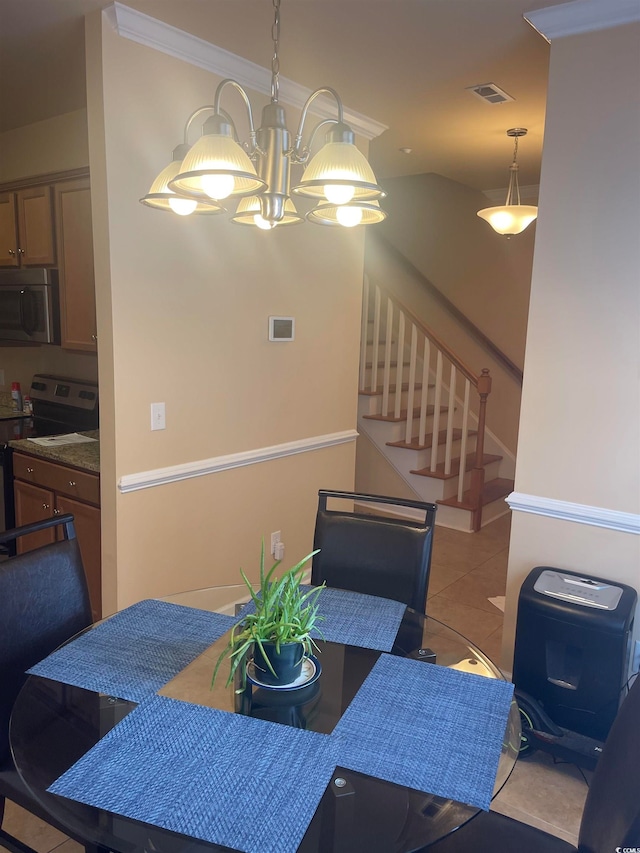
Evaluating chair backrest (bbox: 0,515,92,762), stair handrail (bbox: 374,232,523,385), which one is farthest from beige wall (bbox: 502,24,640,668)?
stair handrail (bbox: 374,232,523,385)

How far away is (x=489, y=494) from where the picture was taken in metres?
5.20

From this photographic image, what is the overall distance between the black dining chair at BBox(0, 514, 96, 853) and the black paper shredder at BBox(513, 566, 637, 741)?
1.54 m

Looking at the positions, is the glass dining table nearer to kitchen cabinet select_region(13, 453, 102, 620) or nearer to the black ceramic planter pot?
the black ceramic planter pot

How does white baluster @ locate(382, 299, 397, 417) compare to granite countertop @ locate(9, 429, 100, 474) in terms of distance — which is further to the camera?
white baluster @ locate(382, 299, 397, 417)

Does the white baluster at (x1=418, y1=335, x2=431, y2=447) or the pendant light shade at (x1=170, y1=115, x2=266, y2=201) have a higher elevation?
the pendant light shade at (x1=170, y1=115, x2=266, y2=201)

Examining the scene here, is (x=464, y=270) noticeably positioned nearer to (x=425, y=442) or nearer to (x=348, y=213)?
(x=425, y=442)

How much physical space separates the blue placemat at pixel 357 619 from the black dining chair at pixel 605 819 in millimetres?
431

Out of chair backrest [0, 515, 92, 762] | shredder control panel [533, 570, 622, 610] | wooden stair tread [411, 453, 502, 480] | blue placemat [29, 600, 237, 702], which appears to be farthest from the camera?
wooden stair tread [411, 453, 502, 480]

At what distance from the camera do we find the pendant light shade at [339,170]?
134 centimetres

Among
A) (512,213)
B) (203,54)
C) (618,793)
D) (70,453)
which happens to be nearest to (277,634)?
(618,793)

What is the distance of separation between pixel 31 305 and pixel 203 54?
1.59m

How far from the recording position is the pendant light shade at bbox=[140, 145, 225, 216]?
4.92 ft

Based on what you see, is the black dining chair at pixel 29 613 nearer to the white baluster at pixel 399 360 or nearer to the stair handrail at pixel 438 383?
the stair handrail at pixel 438 383

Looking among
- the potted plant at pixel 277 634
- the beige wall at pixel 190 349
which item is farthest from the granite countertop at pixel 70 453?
the potted plant at pixel 277 634
